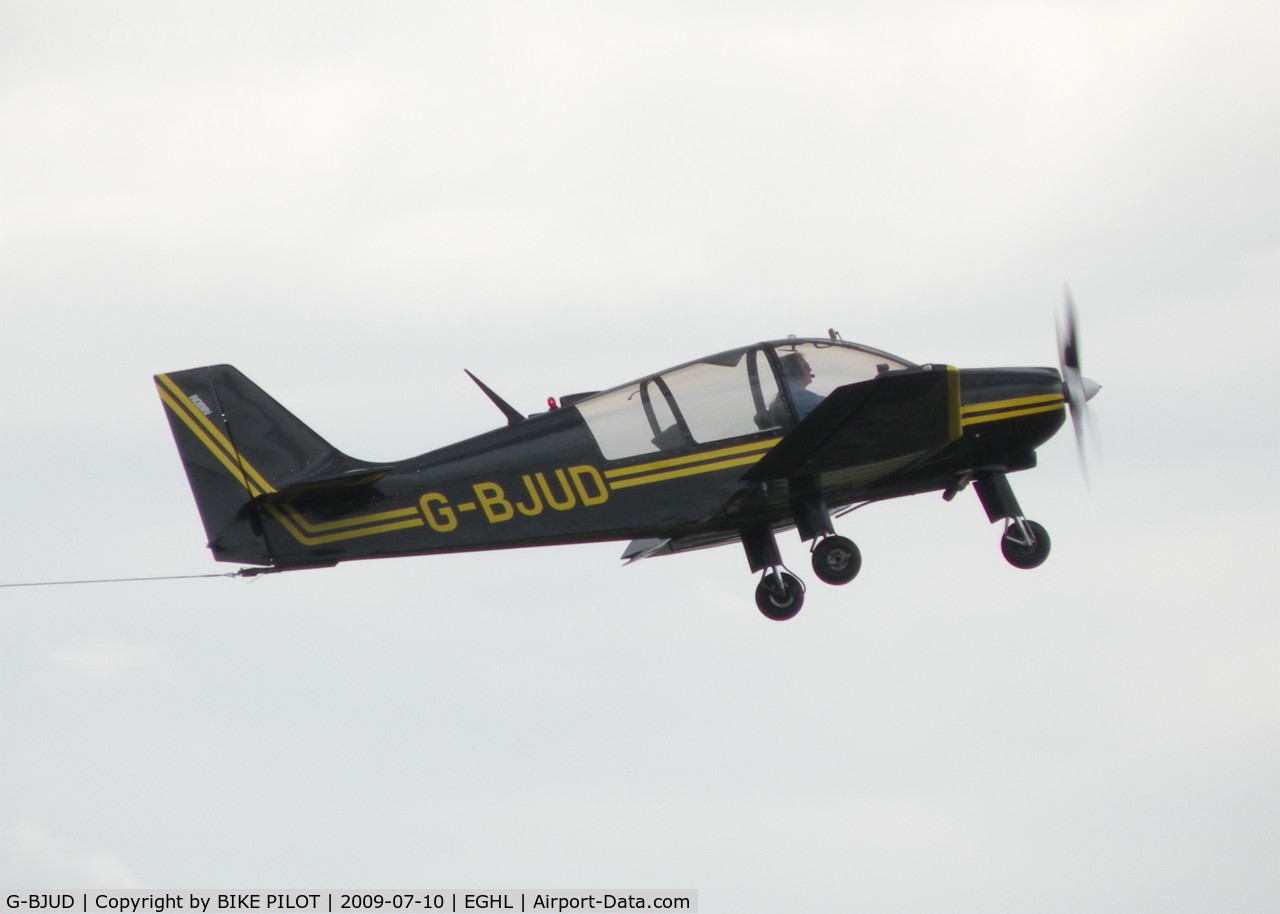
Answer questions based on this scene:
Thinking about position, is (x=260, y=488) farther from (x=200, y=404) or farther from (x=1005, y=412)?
(x=1005, y=412)

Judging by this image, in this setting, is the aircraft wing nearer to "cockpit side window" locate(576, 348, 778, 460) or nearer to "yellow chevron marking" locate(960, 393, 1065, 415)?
"cockpit side window" locate(576, 348, 778, 460)

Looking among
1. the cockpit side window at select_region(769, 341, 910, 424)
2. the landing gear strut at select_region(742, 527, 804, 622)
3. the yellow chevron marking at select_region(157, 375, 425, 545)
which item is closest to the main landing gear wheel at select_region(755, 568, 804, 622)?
the landing gear strut at select_region(742, 527, 804, 622)

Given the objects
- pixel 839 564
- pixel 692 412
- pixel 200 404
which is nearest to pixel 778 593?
pixel 839 564

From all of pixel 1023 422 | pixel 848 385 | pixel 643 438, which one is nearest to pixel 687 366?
pixel 643 438

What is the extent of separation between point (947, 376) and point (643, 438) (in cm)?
302

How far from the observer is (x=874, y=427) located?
1586cm

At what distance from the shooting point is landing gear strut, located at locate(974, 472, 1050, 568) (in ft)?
56.3


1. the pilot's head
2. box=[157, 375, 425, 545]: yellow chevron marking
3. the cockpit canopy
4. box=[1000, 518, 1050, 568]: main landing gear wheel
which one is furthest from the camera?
box=[1000, 518, 1050, 568]: main landing gear wheel

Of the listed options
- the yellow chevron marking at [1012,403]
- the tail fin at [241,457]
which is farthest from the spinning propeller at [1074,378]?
the tail fin at [241,457]

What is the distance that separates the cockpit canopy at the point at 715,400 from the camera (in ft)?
54.1

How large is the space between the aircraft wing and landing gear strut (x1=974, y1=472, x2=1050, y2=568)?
4.58ft

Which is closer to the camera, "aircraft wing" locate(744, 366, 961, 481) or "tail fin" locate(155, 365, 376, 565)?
"aircraft wing" locate(744, 366, 961, 481)

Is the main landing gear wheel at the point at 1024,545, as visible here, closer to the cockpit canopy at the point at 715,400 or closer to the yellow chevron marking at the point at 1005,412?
the yellow chevron marking at the point at 1005,412

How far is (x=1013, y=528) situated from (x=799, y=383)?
8.96 feet
